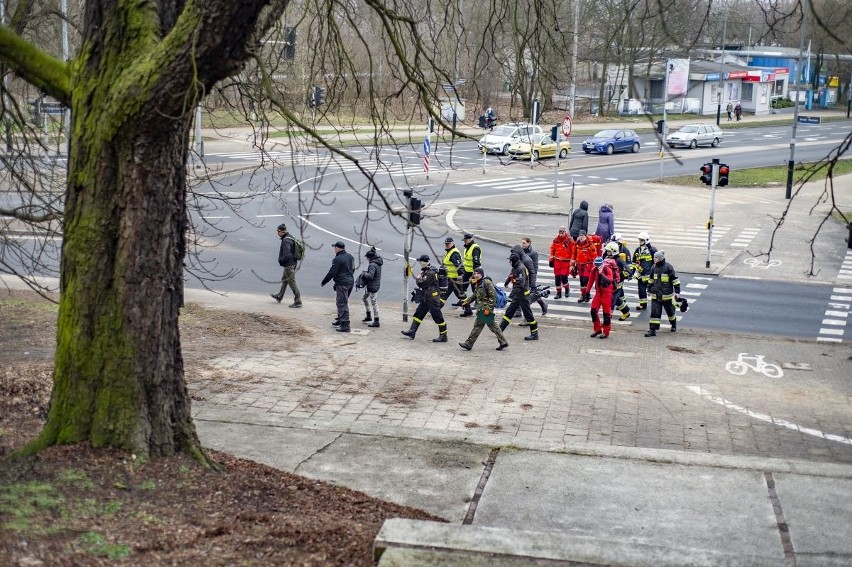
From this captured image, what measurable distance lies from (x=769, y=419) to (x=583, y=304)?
8457 mm

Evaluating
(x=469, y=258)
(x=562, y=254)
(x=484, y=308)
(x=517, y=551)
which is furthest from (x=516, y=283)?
(x=517, y=551)

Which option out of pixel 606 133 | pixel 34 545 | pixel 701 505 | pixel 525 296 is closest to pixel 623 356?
pixel 525 296

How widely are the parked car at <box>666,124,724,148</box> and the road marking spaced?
1593 inches

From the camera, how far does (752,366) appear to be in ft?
52.5

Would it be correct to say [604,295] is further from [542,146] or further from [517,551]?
[542,146]

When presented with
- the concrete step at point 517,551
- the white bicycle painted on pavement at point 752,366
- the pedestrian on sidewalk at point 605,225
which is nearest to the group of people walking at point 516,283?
the white bicycle painted on pavement at point 752,366

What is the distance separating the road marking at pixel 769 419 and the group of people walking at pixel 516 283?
379 cm

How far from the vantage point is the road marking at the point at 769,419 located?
39.9 ft

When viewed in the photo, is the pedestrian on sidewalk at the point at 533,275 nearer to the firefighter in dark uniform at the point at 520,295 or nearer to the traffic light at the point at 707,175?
the firefighter in dark uniform at the point at 520,295

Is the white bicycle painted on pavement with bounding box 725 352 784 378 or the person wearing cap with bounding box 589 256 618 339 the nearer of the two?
the white bicycle painted on pavement with bounding box 725 352 784 378

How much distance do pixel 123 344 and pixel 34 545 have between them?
1715 millimetres

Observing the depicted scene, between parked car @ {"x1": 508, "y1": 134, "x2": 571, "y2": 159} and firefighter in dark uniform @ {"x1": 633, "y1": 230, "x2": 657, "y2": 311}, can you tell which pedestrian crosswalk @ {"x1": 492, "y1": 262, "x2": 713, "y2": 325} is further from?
parked car @ {"x1": 508, "y1": 134, "x2": 571, "y2": 159}

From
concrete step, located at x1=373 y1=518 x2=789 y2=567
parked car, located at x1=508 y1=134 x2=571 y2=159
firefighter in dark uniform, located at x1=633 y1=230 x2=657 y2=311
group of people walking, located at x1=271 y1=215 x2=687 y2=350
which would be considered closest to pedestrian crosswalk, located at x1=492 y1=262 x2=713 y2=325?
group of people walking, located at x1=271 y1=215 x2=687 y2=350

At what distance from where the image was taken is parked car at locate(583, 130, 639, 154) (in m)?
50.3
